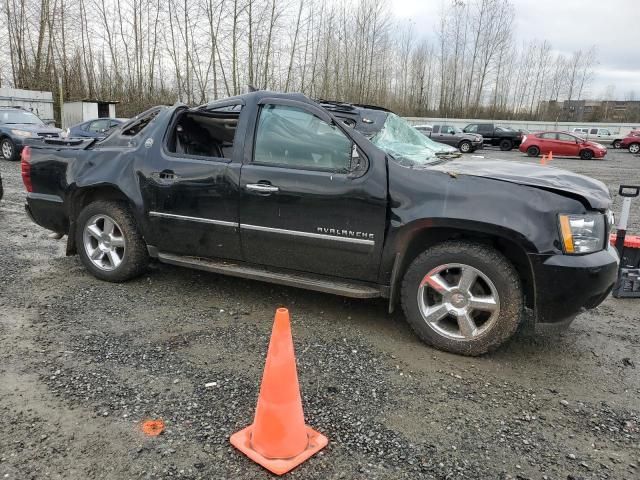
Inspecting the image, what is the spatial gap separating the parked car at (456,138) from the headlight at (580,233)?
84.8ft

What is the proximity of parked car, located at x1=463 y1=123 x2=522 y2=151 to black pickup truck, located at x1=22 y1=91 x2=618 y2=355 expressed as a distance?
31.0 meters

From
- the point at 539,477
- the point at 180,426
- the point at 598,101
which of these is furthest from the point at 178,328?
the point at 598,101

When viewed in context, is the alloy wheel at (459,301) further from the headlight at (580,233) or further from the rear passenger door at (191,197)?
the rear passenger door at (191,197)

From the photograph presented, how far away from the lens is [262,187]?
3.97 m

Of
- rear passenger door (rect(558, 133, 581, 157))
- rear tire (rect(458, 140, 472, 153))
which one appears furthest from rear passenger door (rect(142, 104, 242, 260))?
rear passenger door (rect(558, 133, 581, 157))

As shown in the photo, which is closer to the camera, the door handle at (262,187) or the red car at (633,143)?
the door handle at (262,187)

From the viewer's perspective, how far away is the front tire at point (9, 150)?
15547mm

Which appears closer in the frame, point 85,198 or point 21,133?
point 85,198

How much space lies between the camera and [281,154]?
403cm

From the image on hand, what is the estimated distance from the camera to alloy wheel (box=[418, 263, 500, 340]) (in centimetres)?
345

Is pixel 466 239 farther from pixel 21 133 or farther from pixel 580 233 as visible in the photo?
pixel 21 133

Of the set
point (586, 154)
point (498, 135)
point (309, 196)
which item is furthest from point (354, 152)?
point (498, 135)

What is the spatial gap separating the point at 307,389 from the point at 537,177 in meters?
2.16

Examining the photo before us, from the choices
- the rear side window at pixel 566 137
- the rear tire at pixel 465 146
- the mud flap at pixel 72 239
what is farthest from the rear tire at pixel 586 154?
the mud flap at pixel 72 239
